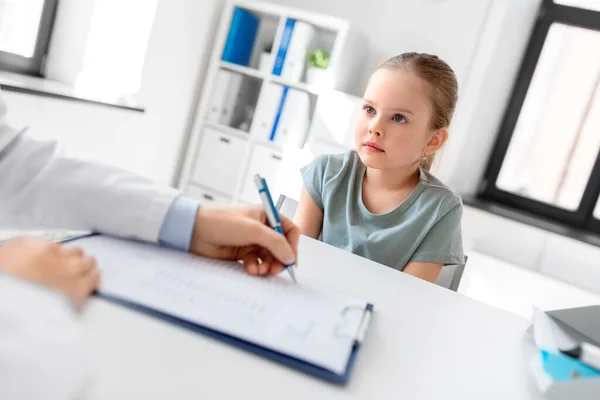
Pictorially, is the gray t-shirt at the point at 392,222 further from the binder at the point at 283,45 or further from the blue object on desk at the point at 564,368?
the binder at the point at 283,45

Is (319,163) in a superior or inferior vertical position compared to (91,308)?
superior

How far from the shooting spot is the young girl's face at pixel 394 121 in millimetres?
1379

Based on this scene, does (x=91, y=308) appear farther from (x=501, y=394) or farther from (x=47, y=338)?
(x=501, y=394)

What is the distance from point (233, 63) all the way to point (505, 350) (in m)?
3.10

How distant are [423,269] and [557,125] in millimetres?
2463

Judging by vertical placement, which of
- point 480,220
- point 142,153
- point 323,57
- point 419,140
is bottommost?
point 142,153

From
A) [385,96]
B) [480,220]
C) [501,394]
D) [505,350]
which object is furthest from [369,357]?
[480,220]

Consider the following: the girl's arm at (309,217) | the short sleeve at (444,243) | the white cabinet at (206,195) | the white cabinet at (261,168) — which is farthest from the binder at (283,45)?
the short sleeve at (444,243)

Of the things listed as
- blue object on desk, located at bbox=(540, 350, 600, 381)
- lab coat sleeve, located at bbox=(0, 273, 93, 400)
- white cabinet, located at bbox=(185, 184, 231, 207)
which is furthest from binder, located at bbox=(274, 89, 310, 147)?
lab coat sleeve, located at bbox=(0, 273, 93, 400)

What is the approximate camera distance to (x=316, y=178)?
152 centimetres

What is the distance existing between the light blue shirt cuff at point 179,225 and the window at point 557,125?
10.2ft

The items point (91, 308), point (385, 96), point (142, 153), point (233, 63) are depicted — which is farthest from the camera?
point (233, 63)

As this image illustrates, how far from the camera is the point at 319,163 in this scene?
155cm

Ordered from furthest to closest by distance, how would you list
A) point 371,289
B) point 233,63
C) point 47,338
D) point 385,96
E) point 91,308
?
1. point 233,63
2. point 385,96
3. point 371,289
4. point 91,308
5. point 47,338
